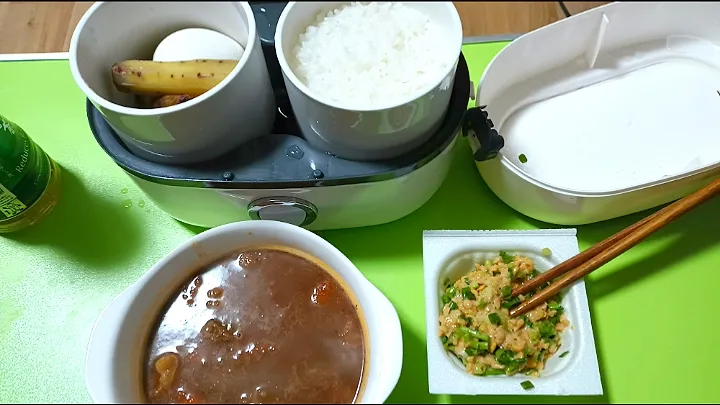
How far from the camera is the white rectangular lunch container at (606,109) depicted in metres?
0.98

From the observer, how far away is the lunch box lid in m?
1.06

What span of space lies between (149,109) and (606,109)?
0.80m

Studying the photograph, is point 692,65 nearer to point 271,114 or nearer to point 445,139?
point 445,139

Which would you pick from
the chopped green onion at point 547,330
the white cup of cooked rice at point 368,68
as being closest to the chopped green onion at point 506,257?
the chopped green onion at point 547,330

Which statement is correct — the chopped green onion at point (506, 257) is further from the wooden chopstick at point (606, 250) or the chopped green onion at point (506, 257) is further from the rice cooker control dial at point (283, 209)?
the rice cooker control dial at point (283, 209)

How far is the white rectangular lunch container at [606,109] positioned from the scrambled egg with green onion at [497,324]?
14cm

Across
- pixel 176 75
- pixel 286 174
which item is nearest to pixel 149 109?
pixel 176 75

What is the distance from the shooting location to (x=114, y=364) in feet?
2.56

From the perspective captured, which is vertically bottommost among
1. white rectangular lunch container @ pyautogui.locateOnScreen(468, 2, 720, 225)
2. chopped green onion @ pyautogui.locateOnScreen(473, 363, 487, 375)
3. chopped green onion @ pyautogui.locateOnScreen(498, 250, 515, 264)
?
chopped green onion @ pyautogui.locateOnScreen(473, 363, 487, 375)

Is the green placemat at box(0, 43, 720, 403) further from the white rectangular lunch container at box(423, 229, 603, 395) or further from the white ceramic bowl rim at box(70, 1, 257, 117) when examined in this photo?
the white ceramic bowl rim at box(70, 1, 257, 117)

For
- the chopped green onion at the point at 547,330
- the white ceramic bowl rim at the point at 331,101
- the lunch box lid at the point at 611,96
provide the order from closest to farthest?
1. the white ceramic bowl rim at the point at 331,101
2. the chopped green onion at the point at 547,330
3. the lunch box lid at the point at 611,96

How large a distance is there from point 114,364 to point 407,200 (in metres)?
0.48

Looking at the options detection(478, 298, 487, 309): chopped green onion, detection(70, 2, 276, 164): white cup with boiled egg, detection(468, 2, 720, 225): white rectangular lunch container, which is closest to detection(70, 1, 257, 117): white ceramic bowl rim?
detection(70, 2, 276, 164): white cup with boiled egg

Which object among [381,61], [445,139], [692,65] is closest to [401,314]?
[445,139]
